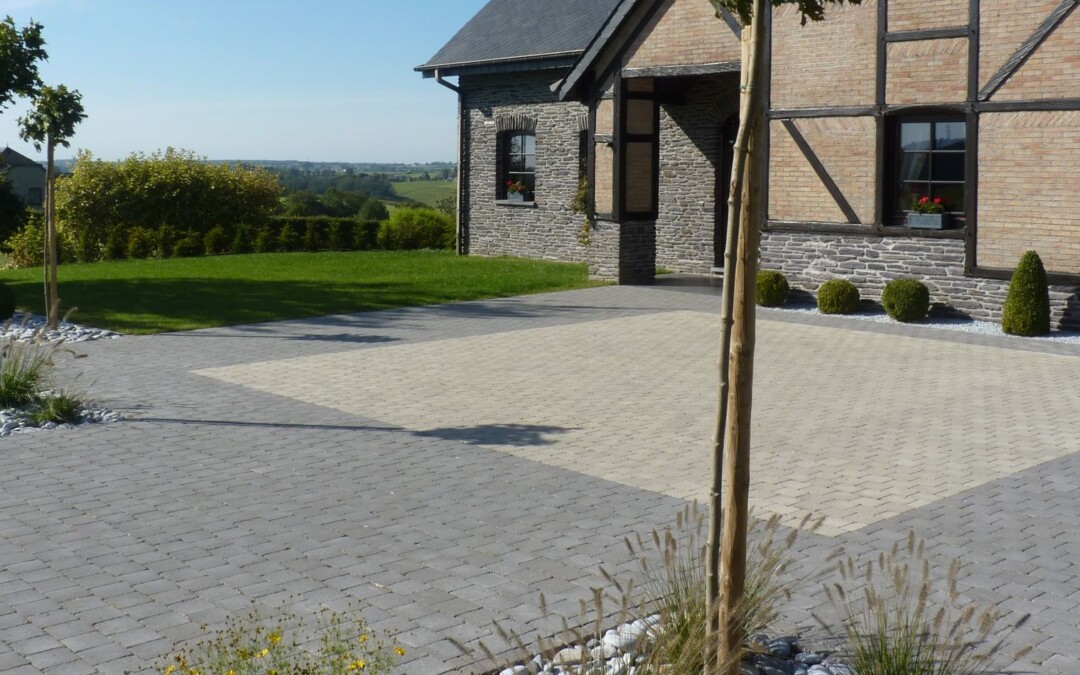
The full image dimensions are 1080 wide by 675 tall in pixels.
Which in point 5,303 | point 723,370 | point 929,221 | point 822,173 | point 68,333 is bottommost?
point 68,333

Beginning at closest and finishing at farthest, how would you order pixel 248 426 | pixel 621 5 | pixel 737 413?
pixel 737 413, pixel 248 426, pixel 621 5

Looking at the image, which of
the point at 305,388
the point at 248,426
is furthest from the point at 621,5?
the point at 248,426

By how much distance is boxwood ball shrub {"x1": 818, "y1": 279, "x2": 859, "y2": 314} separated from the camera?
16.7m

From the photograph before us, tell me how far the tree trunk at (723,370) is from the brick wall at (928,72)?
40.3ft

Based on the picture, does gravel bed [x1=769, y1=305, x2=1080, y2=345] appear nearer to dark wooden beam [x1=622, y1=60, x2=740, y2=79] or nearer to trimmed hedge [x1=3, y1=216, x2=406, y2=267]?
dark wooden beam [x1=622, y1=60, x2=740, y2=79]

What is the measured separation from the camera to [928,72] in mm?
15945

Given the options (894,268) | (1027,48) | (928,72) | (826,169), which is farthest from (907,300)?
(1027,48)

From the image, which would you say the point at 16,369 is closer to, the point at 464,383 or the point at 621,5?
the point at 464,383

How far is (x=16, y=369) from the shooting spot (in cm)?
1025

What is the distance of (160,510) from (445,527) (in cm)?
180

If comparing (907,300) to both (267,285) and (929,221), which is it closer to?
(929,221)

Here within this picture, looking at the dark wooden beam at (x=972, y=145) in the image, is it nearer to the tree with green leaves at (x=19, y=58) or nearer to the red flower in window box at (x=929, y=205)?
the red flower in window box at (x=929, y=205)

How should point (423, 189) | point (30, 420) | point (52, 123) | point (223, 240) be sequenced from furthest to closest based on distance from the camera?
point (423, 189) → point (223, 240) → point (52, 123) → point (30, 420)

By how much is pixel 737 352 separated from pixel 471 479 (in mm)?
3964
